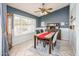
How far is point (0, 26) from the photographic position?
2.44m

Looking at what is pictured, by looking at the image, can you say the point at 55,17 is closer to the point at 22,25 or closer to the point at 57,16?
the point at 57,16

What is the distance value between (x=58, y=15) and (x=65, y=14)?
0.33m

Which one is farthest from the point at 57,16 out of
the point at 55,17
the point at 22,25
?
the point at 22,25

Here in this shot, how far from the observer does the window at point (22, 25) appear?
3.86m

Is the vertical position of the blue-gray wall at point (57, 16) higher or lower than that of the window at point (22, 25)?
higher

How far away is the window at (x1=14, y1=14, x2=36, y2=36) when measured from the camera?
152 inches

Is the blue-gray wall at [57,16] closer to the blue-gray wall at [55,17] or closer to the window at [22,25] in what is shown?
the blue-gray wall at [55,17]

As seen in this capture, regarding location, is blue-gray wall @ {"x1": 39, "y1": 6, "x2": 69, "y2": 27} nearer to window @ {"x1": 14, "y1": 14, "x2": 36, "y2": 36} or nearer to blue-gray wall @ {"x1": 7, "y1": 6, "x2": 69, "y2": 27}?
blue-gray wall @ {"x1": 7, "y1": 6, "x2": 69, "y2": 27}

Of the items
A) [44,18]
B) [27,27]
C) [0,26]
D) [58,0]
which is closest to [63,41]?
[44,18]

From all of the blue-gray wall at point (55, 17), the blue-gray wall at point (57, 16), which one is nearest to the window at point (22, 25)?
the blue-gray wall at point (55, 17)

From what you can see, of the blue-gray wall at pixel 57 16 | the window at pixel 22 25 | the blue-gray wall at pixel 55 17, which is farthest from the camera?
the blue-gray wall at pixel 57 16

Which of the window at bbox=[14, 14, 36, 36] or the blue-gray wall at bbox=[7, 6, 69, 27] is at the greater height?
the blue-gray wall at bbox=[7, 6, 69, 27]

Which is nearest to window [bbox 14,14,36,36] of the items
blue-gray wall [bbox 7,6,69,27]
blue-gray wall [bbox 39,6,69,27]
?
blue-gray wall [bbox 7,6,69,27]

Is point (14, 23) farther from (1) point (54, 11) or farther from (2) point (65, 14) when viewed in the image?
(2) point (65, 14)
